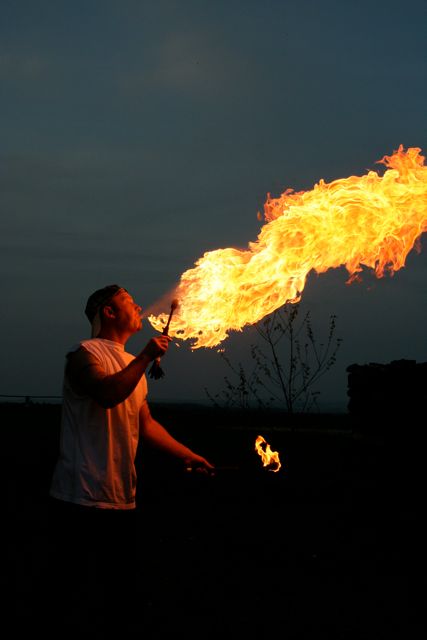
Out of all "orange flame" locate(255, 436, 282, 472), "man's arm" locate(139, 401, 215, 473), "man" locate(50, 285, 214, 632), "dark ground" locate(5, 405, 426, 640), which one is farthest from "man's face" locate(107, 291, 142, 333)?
"orange flame" locate(255, 436, 282, 472)

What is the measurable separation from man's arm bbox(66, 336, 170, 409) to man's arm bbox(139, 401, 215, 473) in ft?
2.02

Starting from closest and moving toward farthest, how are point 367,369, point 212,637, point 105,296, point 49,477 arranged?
point 105,296, point 212,637, point 49,477, point 367,369

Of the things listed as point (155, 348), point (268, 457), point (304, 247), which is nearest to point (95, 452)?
point (155, 348)

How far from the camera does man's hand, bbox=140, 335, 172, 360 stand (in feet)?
12.2

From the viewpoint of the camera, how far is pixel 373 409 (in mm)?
14164

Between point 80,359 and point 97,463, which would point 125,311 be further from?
point 97,463

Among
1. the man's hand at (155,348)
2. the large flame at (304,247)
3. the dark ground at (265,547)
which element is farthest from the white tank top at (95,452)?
the large flame at (304,247)

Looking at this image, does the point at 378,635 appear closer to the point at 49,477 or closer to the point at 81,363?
the point at 81,363

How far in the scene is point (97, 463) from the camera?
357 centimetres

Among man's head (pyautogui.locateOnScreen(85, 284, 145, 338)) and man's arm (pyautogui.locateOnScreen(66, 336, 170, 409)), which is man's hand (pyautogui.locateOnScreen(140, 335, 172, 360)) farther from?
man's head (pyautogui.locateOnScreen(85, 284, 145, 338))

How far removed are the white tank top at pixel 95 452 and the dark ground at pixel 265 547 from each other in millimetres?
401

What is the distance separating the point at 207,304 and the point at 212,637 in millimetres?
2276

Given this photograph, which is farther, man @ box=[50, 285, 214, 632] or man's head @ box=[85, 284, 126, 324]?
man's head @ box=[85, 284, 126, 324]

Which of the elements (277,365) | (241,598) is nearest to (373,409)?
(277,365)
